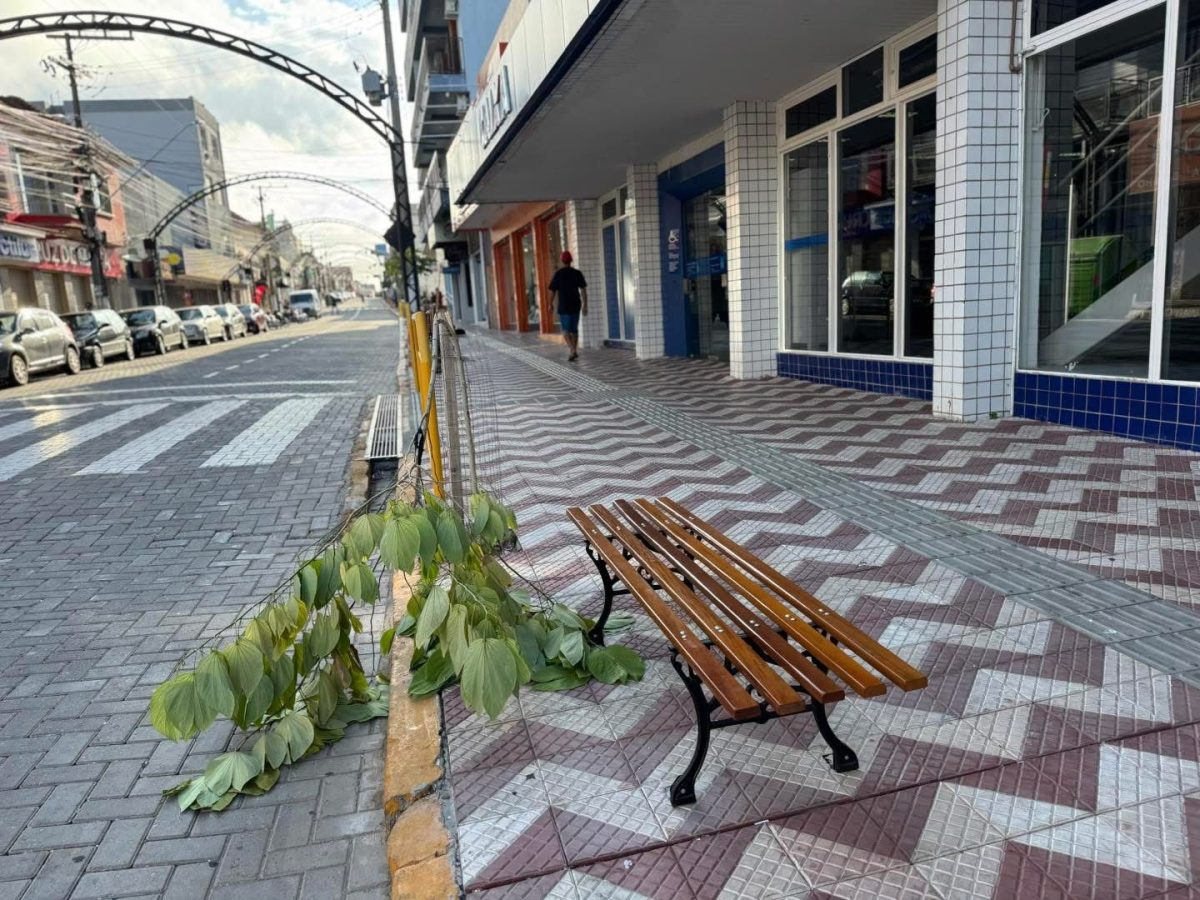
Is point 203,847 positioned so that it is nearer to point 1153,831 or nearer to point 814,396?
point 1153,831

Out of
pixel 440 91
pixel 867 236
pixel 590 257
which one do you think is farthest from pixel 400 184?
pixel 440 91

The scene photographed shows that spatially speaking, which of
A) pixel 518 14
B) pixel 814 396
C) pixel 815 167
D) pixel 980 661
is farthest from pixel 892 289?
pixel 518 14

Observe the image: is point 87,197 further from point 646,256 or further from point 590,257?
point 646,256

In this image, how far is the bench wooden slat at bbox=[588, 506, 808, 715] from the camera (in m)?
2.08

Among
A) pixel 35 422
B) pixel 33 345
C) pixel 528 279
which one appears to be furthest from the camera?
pixel 528 279

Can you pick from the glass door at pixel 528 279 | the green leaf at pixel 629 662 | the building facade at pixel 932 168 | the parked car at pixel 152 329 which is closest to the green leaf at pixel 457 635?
the green leaf at pixel 629 662

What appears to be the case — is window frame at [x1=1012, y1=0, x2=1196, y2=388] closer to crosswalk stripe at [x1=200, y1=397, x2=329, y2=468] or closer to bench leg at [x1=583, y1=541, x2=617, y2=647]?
bench leg at [x1=583, y1=541, x2=617, y2=647]

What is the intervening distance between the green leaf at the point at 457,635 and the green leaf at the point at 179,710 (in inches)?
29.9

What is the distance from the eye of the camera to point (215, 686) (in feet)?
8.63

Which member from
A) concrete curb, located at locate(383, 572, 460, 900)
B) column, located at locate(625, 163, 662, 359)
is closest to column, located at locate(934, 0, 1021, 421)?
concrete curb, located at locate(383, 572, 460, 900)

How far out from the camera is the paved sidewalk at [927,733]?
215 cm

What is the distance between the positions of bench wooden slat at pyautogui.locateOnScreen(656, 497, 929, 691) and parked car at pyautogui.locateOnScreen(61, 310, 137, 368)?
22156 millimetres

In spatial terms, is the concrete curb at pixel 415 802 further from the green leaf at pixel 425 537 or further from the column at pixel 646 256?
the column at pixel 646 256

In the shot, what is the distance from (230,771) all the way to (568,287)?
12.9 metres
